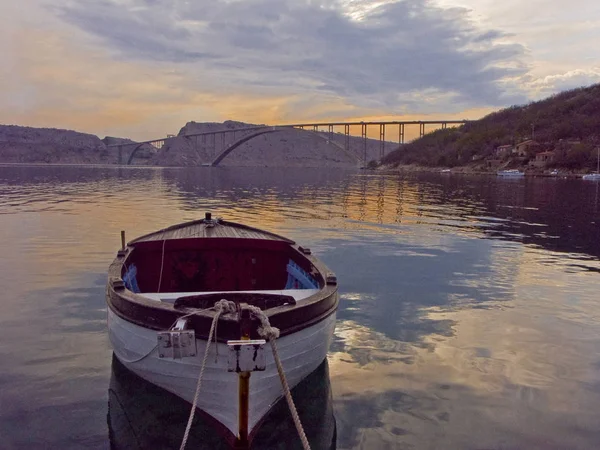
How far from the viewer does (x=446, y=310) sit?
11344 millimetres

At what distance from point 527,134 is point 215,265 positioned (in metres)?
149

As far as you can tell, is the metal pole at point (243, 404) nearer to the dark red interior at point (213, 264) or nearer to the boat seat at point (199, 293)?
the boat seat at point (199, 293)

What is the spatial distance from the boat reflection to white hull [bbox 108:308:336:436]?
0.45m

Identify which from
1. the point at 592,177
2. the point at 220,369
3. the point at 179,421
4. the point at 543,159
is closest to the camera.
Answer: the point at 220,369

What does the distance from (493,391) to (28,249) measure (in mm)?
16136

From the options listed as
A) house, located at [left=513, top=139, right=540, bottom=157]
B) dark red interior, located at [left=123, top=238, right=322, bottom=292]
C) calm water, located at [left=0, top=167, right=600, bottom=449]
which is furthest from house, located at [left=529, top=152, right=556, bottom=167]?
dark red interior, located at [left=123, top=238, right=322, bottom=292]

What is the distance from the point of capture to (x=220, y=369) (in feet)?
18.5

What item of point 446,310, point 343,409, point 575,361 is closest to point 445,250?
point 446,310

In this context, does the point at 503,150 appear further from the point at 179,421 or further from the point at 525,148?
the point at 179,421

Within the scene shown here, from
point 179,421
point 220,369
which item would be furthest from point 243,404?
point 179,421

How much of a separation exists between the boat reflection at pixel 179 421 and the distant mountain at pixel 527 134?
107 m

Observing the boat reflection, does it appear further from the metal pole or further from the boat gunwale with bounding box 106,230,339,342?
the boat gunwale with bounding box 106,230,339,342

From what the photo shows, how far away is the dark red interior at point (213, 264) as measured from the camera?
994 centimetres

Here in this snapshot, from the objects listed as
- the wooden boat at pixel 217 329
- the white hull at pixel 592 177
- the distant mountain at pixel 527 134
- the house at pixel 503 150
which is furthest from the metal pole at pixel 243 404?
the house at pixel 503 150
